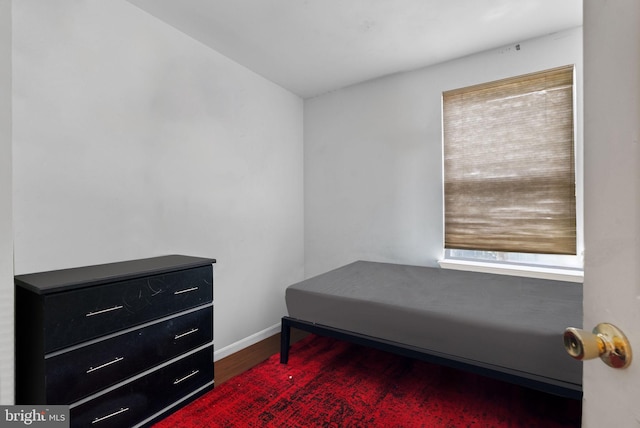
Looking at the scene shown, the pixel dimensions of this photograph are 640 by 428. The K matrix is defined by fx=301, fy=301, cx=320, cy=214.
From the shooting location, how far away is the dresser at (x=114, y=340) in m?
1.41

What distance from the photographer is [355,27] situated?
2412 mm

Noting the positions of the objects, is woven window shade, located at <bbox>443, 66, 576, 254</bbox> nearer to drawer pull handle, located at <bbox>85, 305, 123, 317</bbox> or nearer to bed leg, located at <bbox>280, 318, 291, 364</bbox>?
bed leg, located at <bbox>280, 318, 291, 364</bbox>

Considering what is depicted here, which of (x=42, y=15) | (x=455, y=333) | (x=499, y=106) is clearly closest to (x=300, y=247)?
(x=455, y=333)

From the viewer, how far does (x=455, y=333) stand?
1778 millimetres

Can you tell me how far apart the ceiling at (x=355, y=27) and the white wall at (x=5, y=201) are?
109cm

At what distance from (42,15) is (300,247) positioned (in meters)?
2.96

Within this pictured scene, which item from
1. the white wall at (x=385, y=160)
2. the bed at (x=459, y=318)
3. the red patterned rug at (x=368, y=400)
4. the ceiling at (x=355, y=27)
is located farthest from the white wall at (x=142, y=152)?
the bed at (x=459, y=318)

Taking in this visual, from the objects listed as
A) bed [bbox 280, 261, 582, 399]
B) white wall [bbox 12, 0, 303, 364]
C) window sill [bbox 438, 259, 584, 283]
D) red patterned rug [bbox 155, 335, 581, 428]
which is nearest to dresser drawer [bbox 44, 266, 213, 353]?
white wall [bbox 12, 0, 303, 364]

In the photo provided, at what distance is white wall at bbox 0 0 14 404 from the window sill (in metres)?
3.10

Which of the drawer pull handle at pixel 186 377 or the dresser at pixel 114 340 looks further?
the drawer pull handle at pixel 186 377

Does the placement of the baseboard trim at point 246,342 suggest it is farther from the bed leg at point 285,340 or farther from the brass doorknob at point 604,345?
the brass doorknob at point 604,345

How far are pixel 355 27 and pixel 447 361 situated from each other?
250 centimetres

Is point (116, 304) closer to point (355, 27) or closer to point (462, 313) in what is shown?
point (462, 313)

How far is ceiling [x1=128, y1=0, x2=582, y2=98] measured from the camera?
7.04 ft
